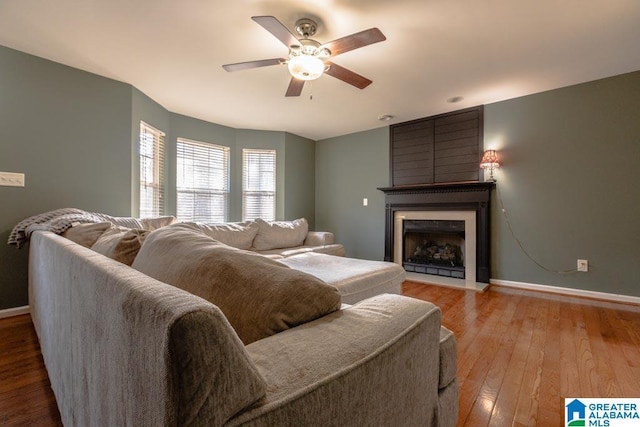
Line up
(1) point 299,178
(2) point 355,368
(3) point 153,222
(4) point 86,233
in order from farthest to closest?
(1) point 299,178 < (3) point 153,222 < (4) point 86,233 < (2) point 355,368

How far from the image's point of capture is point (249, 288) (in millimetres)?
679

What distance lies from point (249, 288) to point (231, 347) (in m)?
0.28

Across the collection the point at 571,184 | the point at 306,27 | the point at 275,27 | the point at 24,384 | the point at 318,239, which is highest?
the point at 306,27

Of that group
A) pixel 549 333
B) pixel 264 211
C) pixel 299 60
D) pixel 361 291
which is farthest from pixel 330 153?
pixel 549 333

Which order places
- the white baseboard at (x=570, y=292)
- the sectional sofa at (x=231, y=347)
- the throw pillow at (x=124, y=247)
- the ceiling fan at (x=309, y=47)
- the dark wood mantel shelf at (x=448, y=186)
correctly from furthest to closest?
the dark wood mantel shelf at (x=448, y=186) < the white baseboard at (x=570, y=292) < the ceiling fan at (x=309, y=47) < the throw pillow at (x=124, y=247) < the sectional sofa at (x=231, y=347)

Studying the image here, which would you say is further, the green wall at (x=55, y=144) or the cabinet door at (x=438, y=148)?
the cabinet door at (x=438, y=148)

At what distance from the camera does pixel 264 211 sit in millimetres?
4844

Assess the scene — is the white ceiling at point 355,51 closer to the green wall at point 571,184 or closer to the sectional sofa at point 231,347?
the green wall at point 571,184

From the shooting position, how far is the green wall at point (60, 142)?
245 centimetres

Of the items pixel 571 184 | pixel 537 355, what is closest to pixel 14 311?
pixel 537 355

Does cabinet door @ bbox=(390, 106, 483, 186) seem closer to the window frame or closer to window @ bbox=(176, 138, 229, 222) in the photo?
window @ bbox=(176, 138, 229, 222)

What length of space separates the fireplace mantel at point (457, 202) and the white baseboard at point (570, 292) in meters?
0.23

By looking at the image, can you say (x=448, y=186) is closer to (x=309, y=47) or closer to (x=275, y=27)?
(x=309, y=47)

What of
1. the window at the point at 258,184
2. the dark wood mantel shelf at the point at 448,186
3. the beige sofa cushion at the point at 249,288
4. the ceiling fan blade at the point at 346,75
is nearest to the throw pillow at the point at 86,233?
the beige sofa cushion at the point at 249,288
